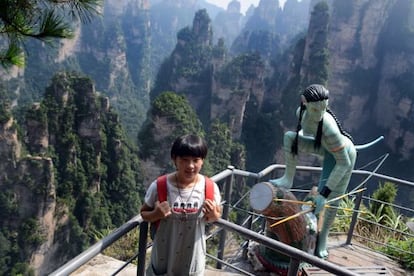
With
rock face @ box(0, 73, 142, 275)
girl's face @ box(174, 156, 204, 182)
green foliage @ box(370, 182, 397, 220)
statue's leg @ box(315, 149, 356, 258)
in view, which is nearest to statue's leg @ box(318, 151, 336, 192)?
statue's leg @ box(315, 149, 356, 258)

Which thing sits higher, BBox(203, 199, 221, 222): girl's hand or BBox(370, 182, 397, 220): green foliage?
BBox(203, 199, 221, 222): girl's hand

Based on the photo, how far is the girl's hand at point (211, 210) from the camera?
6.22ft

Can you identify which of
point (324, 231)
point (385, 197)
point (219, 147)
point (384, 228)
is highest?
point (324, 231)

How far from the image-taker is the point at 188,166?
6.26 feet

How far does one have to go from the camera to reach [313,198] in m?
3.12

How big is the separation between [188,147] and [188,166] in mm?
95

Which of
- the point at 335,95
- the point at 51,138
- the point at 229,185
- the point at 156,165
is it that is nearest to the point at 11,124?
the point at 51,138

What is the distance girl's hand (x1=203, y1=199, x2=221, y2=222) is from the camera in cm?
189

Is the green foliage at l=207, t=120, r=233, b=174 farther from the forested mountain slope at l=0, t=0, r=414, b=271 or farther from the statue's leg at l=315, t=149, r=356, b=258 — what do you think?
the statue's leg at l=315, t=149, r=356, b=258

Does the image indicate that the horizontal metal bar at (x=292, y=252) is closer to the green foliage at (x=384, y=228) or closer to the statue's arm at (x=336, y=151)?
the statue's arm at (x=336, y=151)

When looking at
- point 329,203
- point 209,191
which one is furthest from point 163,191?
point 329,203

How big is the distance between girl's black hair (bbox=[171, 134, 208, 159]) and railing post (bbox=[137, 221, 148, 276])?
40 cm

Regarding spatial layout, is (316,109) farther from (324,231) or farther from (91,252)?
(91,252)

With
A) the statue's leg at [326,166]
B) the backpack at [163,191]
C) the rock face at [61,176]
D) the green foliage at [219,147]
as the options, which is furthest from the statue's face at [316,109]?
the green foliage at [219,147]
